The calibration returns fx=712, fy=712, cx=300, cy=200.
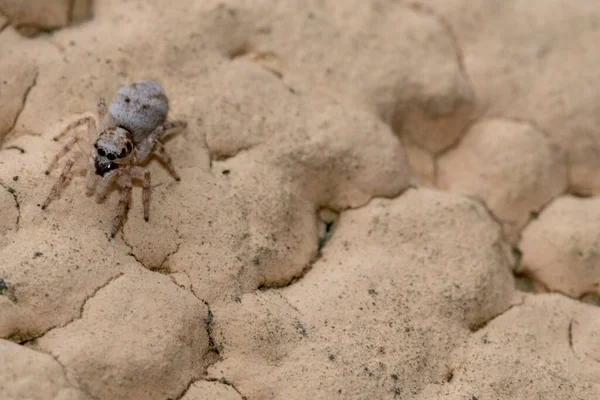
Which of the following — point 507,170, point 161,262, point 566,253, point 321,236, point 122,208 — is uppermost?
point 122,208

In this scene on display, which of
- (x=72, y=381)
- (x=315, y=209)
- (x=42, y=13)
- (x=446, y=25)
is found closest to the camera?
(x=72, y=381)

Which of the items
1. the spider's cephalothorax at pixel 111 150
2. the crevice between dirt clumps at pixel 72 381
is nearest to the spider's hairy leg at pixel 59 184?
the spider's cephalothorax at pixel 111 150

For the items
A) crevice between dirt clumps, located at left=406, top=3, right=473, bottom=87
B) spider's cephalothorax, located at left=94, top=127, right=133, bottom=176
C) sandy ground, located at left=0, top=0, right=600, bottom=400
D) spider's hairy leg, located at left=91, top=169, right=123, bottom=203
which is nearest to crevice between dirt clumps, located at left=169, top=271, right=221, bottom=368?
sandy ground, located at left=0, top=0, right=600, bottom=400

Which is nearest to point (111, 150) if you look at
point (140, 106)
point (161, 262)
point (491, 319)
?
point (140, 106)

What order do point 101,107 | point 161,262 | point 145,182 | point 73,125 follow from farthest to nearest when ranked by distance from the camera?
1. point 101,107
2. point 73,125
3. point 145,182
4. point 161,262

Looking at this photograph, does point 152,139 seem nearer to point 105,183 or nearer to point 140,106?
point 140,106

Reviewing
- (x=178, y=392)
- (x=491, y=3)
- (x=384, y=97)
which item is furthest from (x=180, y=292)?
(x=491, y=3)

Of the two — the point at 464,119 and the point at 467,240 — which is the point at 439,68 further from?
the point at 467,240
